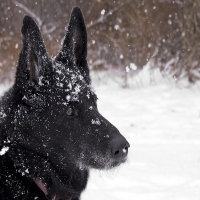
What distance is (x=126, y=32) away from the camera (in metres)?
9.42

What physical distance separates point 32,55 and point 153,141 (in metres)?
3.43

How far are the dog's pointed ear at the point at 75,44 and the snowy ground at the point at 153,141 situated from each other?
3.23ft

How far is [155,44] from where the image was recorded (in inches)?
364

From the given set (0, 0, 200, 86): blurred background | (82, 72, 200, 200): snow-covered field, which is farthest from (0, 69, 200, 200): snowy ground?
(0, 0, 200, 86): blurred background

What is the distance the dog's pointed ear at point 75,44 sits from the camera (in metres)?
3.12

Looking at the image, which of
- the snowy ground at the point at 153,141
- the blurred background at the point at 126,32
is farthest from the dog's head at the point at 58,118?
the blurred background at the point at 126,32

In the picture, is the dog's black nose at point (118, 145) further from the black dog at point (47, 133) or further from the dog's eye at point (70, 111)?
the dog's eye at point (70, 111)

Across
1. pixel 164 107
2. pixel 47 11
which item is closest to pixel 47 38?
pixel 47 11

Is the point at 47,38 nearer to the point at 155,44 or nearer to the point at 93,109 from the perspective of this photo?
the point at 155,44

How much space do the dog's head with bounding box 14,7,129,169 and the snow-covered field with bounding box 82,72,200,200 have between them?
481 millimetres

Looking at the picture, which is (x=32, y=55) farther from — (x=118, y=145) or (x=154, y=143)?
(x=154, y=143)

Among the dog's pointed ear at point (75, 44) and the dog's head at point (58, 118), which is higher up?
the dog's pointed ear at point (75, 44)

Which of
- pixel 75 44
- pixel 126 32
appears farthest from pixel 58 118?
pixel 126 32

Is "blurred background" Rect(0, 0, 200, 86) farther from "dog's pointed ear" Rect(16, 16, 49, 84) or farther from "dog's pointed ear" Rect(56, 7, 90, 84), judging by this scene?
"dog's pointed ear" Rect(16, 16, 49, 84)
